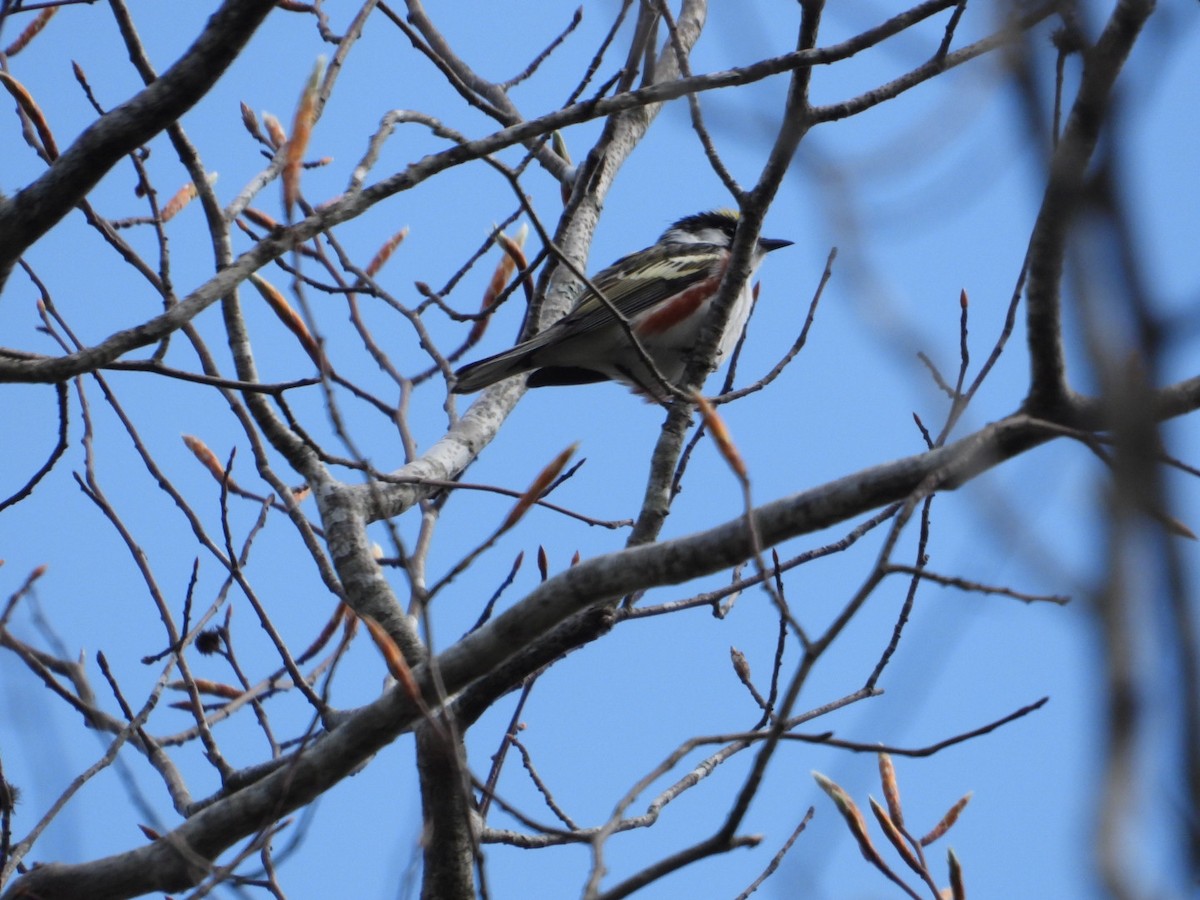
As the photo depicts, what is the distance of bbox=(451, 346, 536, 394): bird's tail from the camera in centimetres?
601

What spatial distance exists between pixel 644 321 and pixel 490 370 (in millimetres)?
1640

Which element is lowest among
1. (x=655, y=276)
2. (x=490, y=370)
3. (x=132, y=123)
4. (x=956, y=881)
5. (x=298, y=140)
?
(x=956, y=881)

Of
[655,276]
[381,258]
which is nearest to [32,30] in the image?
[381,258]

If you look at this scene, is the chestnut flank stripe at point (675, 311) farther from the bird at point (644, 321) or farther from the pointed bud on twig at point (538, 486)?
the pointed bud on twig at point (538, 486)

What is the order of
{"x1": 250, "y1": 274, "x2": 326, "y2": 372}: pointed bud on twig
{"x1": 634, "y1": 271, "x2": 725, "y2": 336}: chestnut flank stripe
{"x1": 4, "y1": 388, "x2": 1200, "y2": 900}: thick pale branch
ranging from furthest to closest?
1. {"x1": 634, "y1": 271, "x2": 725, "y2": 336}: chestnut flank stripe
2. {"x1": 250, "y1": 274, "x2": 326, "y2": 372}: pointed bud on twig
3. {"x1": 4, "y1": 388, "x2": 1200, "y2": 900}: thick pale branch

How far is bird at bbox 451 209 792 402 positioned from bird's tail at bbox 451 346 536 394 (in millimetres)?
138

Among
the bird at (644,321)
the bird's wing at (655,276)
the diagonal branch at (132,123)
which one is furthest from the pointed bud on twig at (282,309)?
the bird's wing at (655,276)

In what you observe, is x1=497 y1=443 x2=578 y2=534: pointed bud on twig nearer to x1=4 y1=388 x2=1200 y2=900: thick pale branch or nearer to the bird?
x1=4 y1=388 x2=1200 y2=900: thick pale branch

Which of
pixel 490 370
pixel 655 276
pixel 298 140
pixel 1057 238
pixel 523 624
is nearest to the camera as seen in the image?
pixel 1057 238

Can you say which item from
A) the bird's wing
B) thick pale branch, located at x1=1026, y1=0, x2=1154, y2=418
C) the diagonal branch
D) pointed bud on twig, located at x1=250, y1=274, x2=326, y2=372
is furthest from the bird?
thick pale branch, located at x1=1026, y1=0, x2=1154, y2=418

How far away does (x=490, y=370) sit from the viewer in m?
6.04

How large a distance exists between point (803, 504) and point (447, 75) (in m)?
3.16

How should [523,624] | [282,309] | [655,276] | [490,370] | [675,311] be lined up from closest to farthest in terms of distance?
[523,624] → [282,309] → [490,370] → [675,311] → [655,276]

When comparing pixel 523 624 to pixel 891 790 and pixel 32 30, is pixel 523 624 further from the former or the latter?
pixel 32 30
